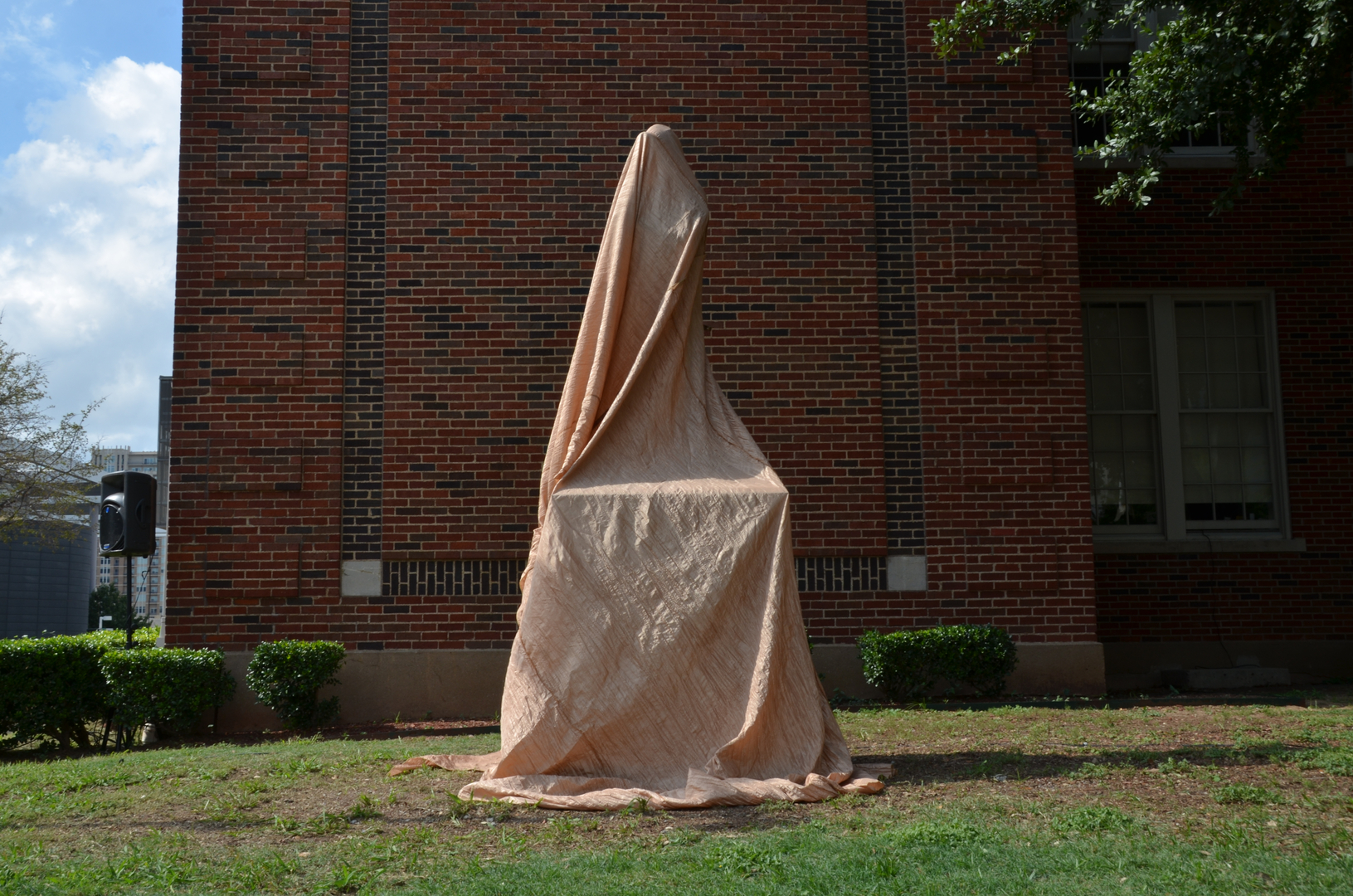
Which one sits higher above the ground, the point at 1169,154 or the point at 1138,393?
the point at 1169,154

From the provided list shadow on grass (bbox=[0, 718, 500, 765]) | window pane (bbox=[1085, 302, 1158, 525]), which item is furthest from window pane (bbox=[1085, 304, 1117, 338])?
shadow on grass (bbox=[0, 718, 500, 765])

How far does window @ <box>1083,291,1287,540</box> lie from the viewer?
10.3 m

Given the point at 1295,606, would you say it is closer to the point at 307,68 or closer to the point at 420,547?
the point at 420,547

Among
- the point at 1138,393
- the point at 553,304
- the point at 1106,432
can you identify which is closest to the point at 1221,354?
the point at 1138,393

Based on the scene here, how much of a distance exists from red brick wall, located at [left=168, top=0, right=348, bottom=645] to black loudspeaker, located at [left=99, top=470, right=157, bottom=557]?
729mm

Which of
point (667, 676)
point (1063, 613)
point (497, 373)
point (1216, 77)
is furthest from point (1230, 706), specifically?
point (497, 373)

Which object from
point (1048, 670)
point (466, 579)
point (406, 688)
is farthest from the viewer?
point (1048, 670)

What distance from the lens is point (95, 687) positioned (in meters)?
7.89

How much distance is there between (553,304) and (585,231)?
2.30ft

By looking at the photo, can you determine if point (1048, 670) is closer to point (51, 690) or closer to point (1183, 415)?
point (1183, 415)

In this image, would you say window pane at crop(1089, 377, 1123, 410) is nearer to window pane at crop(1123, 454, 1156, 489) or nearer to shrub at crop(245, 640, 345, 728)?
window pane at crop(1123, 454, 1156, 489)

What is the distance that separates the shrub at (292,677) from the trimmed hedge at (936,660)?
4.28 m

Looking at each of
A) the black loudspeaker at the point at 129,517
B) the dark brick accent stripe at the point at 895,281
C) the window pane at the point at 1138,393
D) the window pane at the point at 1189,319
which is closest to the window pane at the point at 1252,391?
the window pane at the point at 1189,319

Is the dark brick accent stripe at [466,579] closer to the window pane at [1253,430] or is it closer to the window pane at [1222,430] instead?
the window pane at [1222,430]
